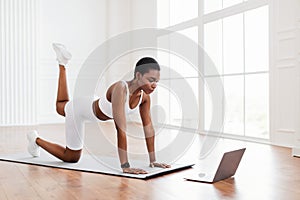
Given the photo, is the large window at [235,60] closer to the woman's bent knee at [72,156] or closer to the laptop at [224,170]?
the woman's bent knee at [72,156]

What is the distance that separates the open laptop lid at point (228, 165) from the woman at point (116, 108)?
15.7 inches

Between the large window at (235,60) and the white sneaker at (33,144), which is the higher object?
the large window at (235,60)

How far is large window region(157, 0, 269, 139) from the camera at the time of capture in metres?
3.99

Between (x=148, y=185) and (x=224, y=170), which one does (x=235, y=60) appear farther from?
(x=148, y=185)

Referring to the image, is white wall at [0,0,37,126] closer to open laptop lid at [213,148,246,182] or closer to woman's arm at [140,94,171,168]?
woman's arm at [140,94,171,168]

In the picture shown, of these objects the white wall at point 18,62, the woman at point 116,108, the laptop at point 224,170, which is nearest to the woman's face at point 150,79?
the woman at point 116,108

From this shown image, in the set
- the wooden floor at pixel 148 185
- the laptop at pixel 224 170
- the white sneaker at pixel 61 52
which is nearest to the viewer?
the wooden floor at pixel 148 185

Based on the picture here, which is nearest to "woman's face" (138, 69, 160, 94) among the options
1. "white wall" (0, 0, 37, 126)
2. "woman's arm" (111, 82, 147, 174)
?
"woman's arm" (111, 82, 147, 174)

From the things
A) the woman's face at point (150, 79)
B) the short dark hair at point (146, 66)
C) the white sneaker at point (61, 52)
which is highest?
the white sneaker at point (61, 52)

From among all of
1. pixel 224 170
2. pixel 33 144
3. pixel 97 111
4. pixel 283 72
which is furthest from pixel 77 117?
pixel 283 72

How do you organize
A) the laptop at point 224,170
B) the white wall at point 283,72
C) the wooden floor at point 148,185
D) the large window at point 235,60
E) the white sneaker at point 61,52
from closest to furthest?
the wooden floor at point 148,185 < the laptop at point 224,170 < the white sneaker at point 61,52 < the white wall at point 283,72 < the large window at point 235,60

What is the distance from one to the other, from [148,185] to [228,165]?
0.47m

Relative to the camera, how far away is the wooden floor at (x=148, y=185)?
183 cm

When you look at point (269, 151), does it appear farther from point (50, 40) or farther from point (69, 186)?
point (50, 40)
